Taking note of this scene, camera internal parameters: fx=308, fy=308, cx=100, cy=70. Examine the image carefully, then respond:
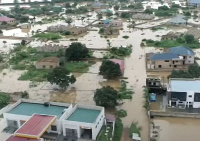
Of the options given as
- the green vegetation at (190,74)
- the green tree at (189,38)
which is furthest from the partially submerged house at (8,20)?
the green vegetation at (190,74)

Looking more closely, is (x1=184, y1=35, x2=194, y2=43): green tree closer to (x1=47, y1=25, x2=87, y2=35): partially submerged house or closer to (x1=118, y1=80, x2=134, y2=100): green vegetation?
(x1=118, y1=80, x2=134, y2=100): green vegetation

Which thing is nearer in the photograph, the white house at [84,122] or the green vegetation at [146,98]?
the white house at [84,122]

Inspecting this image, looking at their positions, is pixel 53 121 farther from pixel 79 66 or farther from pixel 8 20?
pixel 8 20

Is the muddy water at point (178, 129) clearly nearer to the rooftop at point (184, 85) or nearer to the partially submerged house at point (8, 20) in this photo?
the rooftop at point (184, 85)

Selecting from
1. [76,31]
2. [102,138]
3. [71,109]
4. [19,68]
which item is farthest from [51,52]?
[102,138]

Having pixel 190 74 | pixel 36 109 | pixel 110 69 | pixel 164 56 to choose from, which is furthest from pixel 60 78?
pixel 164 56
